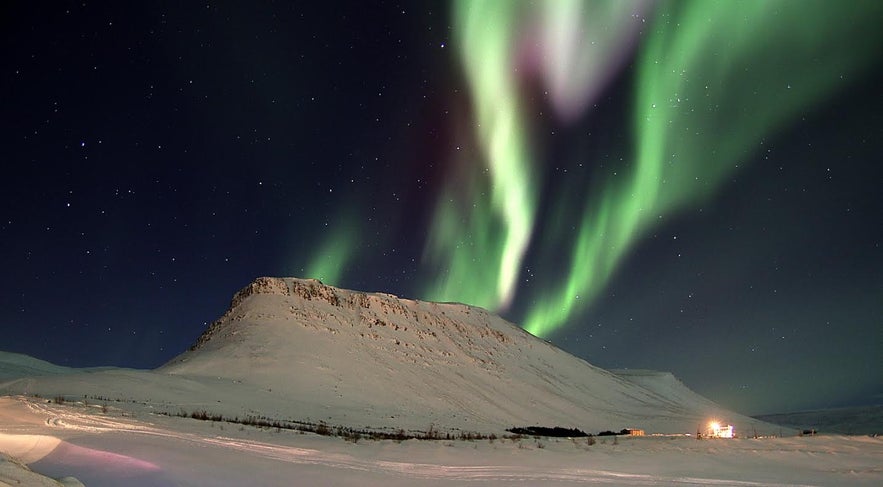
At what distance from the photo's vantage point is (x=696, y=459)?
35.3 feet

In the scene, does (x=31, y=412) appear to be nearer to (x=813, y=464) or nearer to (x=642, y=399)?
(x=813, y=464)

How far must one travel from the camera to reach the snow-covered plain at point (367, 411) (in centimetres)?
845

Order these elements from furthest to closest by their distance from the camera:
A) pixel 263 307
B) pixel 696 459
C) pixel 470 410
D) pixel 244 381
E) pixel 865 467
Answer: pixel 263 307 < pixel 470 410 < pixel 244 381 < pixel 696 459 < pixel 865 467

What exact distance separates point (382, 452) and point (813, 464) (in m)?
7.90

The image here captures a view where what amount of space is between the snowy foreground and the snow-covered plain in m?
0.04

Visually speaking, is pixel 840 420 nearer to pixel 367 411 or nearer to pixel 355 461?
pixel 367 411

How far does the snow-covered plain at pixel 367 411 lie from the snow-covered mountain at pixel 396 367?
309mm

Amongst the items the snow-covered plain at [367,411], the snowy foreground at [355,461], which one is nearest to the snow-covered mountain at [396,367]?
the snow-covered plain at [367,411]

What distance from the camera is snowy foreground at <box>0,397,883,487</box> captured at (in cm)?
765

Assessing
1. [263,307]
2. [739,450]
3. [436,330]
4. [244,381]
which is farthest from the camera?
[436,330]

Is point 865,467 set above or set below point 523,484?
above

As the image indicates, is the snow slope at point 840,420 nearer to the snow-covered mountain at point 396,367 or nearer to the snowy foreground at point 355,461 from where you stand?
the snow-covered mountain at point 396,367

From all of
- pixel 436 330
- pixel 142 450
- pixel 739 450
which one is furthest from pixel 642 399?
pixel 142 450

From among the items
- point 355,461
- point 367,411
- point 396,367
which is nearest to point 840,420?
point 396,367
